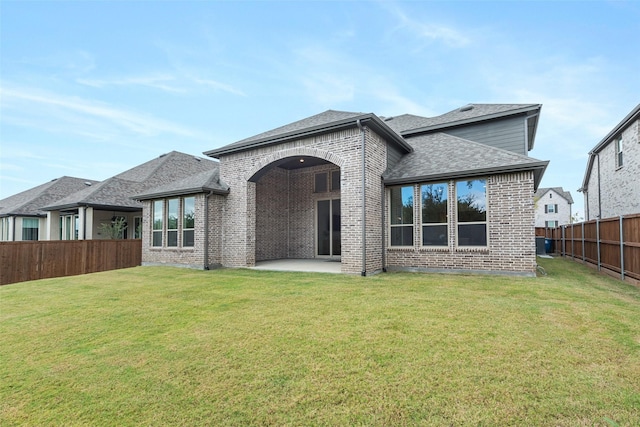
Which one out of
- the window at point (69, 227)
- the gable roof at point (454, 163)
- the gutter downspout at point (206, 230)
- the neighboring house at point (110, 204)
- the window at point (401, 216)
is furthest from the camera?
the window at point (69, 227)

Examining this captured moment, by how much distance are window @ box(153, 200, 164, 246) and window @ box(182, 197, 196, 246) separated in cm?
143

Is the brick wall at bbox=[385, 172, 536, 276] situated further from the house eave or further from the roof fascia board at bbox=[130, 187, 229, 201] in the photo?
the roof fascia board at bbox=[130, 187, 229, 201]

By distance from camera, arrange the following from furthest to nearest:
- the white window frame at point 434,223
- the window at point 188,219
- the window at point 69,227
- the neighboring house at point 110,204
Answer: the window at point 69,227 < the neighboring house at point 110,204 < the window at point 188,219 < the white window frame at point 434,223

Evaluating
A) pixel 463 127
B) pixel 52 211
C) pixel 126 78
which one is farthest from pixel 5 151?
pixel 463 127

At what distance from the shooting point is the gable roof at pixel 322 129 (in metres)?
8.61

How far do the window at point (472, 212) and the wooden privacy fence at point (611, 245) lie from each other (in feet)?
10.5

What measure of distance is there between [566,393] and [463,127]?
12320mm

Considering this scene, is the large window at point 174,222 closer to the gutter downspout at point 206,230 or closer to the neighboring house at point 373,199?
the neighboring house at point 373,199

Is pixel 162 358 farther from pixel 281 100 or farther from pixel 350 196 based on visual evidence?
pixel 281 100

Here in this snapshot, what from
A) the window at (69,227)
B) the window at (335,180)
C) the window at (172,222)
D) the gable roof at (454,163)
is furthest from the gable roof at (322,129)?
the window at (69,227)

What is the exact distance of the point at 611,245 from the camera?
867 cm

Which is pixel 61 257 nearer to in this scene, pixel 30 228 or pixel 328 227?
pixel 328 227

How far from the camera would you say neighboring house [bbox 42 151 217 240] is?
15328mm

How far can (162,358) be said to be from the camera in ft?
10.7
